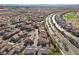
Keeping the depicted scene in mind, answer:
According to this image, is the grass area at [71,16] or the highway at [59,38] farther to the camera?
the grass area at [71,16]

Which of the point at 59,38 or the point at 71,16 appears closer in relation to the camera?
the point at 59,38

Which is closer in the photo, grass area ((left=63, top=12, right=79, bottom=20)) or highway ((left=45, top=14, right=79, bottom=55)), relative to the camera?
highway ((left=45, top=14, right=79, bottom=55))

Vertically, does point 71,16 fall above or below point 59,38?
above

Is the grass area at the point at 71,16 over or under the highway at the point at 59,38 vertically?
over

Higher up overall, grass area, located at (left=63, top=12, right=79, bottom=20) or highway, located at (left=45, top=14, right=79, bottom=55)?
grass area, located at (left=63, top=12, right=79, bottom=20)
